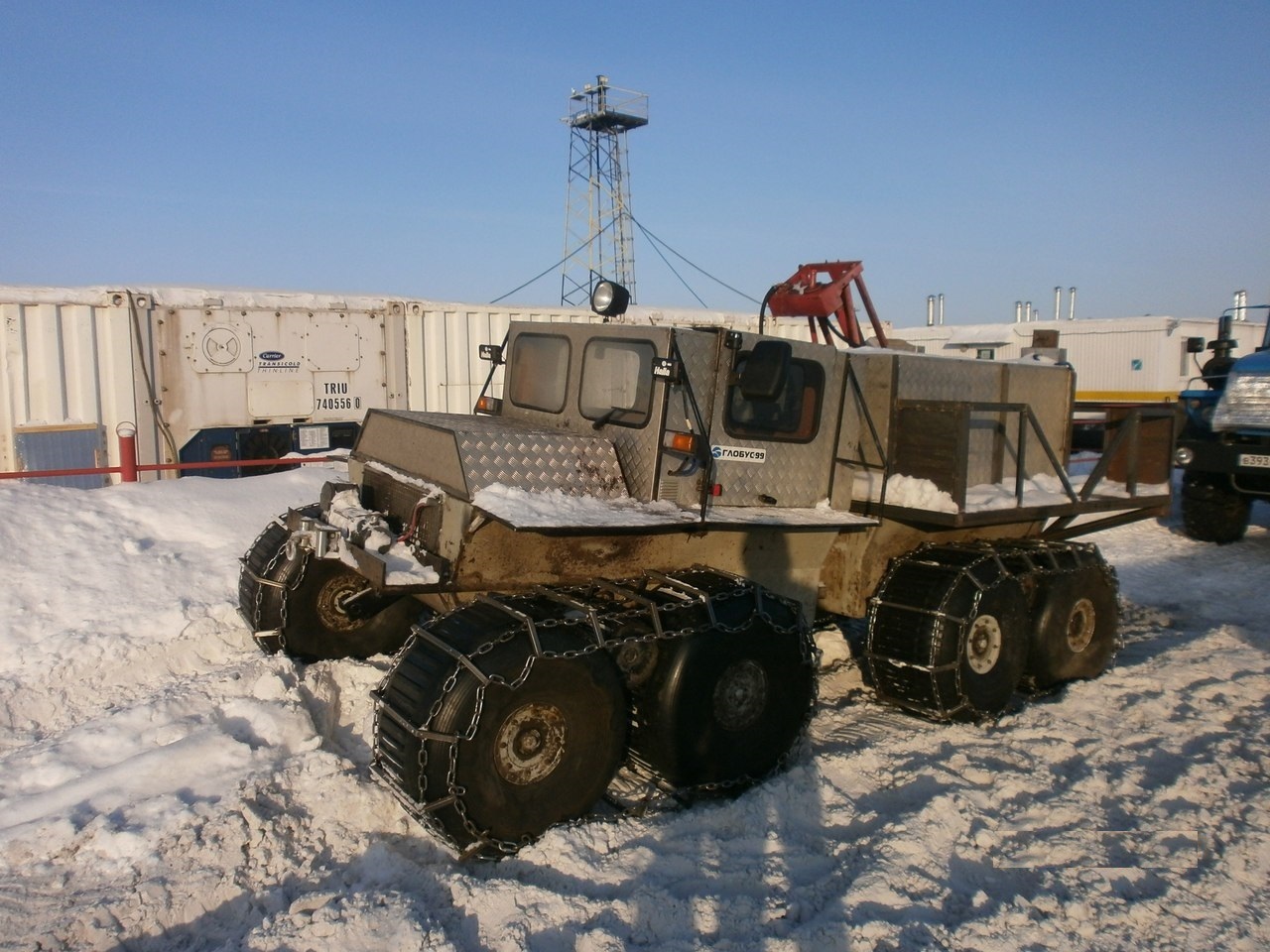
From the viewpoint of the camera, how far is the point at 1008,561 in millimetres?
5984

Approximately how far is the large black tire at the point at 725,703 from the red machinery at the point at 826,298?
2798 mm

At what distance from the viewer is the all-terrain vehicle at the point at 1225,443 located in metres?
10.4

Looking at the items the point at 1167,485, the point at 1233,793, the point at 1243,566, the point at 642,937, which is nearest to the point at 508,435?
the point at 642,937

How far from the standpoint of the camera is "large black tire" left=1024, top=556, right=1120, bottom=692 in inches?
238

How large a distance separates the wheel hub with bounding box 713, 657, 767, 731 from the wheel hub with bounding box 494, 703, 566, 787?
2.63 ft

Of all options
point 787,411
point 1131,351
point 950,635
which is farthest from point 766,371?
point 1131,351

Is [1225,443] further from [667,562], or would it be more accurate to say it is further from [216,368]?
[216,368]

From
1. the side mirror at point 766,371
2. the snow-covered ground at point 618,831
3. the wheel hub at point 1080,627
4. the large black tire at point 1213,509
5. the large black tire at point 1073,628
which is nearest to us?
the snow-covered ground at point 618,831

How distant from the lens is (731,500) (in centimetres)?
516

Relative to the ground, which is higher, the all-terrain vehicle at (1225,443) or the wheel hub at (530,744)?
the all-terrain vehicle at (1225,443)

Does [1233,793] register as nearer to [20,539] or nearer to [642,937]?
[642,937]

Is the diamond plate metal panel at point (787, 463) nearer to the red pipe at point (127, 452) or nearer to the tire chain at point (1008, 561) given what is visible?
the tire chain at point (1008, 561)

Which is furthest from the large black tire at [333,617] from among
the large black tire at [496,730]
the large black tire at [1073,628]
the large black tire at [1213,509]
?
the large black tire at [1213,509]

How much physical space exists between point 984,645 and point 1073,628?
106 centimetres
